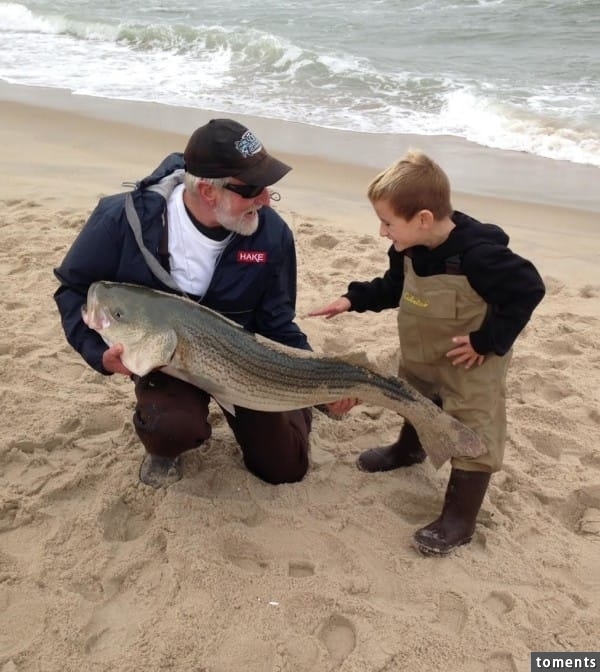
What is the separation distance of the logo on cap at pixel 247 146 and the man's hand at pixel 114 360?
3.12ft

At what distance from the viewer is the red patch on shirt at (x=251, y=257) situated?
341 centimetres

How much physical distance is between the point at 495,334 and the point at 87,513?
1994mm

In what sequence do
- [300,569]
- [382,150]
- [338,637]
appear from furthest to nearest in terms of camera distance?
[382,150], [300,569], [338,637]

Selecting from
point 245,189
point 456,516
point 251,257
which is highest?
point 245,189

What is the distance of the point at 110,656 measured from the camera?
9.24ft

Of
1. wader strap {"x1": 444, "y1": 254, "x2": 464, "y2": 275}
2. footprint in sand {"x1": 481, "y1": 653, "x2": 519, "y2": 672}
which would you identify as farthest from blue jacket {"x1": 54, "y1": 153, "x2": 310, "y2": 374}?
footprint in sand {"x1": 481, "y1": 653, "x2": 519, "y2": 672}

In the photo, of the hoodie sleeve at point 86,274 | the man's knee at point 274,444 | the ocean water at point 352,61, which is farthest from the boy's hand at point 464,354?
the ocean water at point 352,61

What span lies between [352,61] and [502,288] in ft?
37.3

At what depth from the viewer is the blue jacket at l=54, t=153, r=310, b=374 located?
333 centimetres

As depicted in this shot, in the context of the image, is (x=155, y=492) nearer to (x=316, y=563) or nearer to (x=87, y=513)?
(x=87, y=513)

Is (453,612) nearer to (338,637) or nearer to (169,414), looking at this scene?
(338,637)

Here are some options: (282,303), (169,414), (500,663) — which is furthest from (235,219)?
(500,663)

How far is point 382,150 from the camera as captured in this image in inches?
356

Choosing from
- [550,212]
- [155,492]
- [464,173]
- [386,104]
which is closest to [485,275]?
[155,492]
